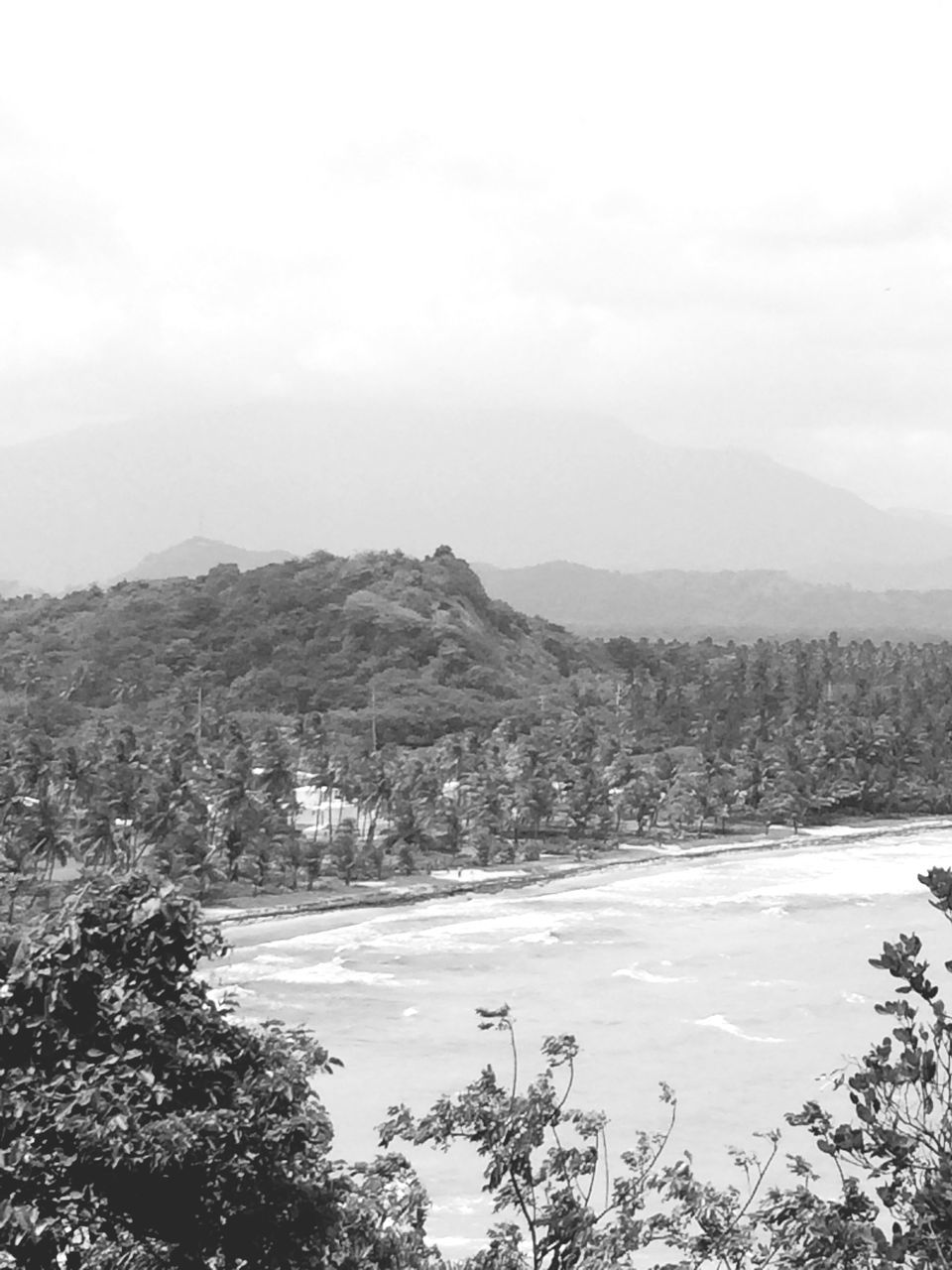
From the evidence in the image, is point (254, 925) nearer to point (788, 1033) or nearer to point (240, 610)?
point (788, 1033)

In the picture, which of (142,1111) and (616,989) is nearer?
(142,1111)

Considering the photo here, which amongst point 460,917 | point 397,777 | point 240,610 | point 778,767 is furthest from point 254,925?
point 240,610

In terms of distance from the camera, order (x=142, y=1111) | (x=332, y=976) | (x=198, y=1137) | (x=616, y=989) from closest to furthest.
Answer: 1. (x=142, y=1111)
2. (x=198, y=1137)
3. (x=616, y=989)
4. (x=332, y=976)

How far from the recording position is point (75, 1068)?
7285mm

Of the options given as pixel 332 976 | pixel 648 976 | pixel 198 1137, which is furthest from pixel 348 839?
pixel 198 1137

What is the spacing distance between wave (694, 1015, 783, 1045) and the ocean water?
0.10 metres

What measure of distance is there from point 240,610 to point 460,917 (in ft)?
241

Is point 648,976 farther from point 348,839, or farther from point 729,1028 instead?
point 348,839

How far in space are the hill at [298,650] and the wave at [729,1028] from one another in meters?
53.6

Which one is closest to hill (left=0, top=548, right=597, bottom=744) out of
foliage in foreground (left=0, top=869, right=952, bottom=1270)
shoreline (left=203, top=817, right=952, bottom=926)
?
shoreline (left=203, top=817, right=952, bottom=926)

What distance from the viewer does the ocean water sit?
27.2 m

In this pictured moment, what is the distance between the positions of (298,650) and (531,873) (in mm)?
57745

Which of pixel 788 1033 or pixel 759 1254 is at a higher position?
pixel 759 1254

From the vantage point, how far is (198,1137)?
7.27 m
